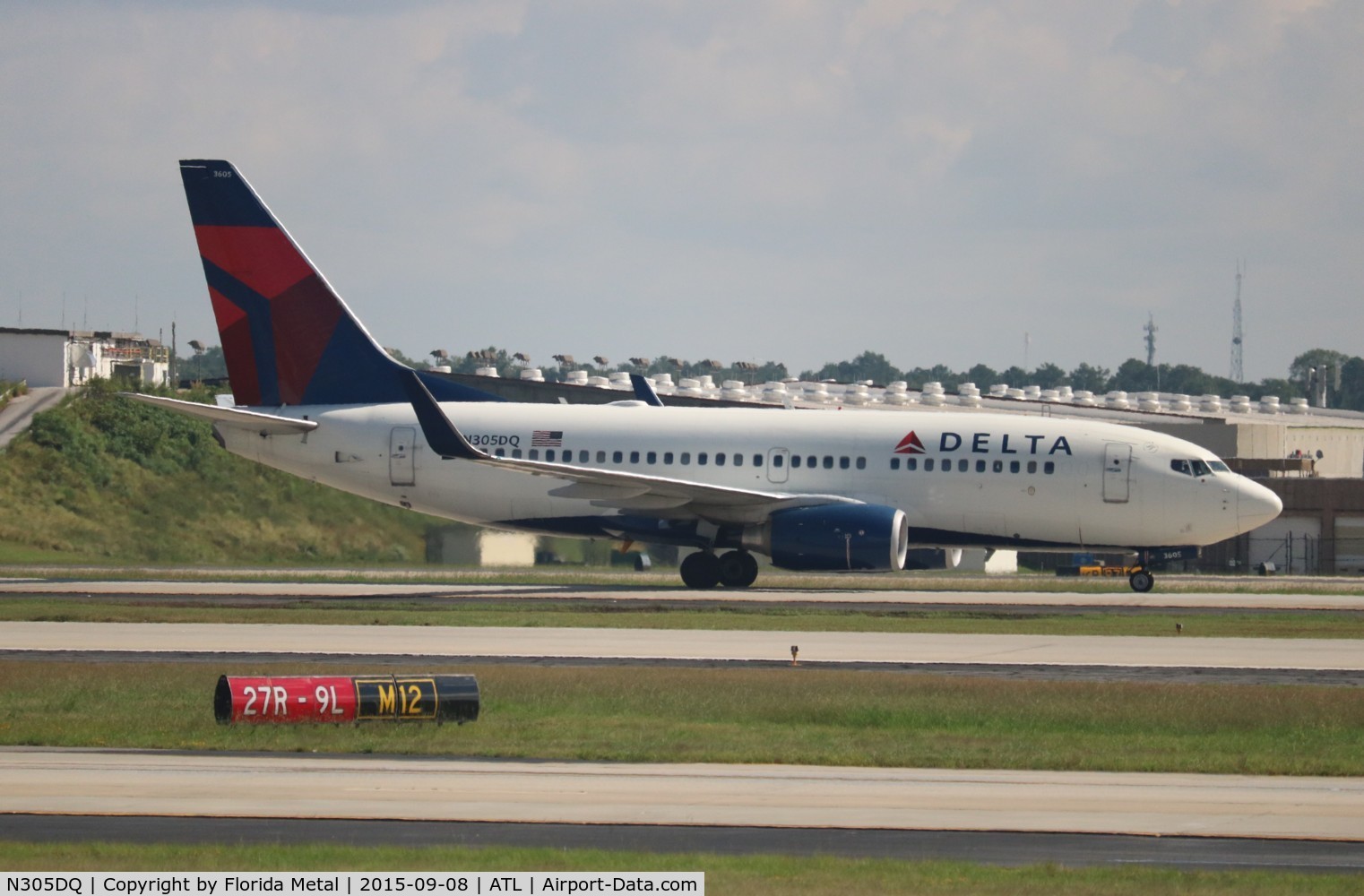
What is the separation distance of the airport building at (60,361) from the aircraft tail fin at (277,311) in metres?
34.3

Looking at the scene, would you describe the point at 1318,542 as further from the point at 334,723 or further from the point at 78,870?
the point at 78,870

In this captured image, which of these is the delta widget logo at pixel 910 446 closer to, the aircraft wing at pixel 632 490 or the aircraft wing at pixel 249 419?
the aircraft wing at pixel 632 490

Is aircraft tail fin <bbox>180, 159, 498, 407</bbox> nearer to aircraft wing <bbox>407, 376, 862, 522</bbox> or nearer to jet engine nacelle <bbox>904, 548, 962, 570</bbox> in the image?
aircraft wing <bbox>407, 376, 862, 522</bbox>

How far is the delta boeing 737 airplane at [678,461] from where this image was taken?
130 ft

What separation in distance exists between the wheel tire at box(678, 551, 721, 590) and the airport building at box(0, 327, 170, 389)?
42.9 meters

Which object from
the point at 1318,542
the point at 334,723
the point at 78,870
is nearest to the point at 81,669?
the point at 334,723

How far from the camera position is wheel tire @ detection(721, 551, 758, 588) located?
41.5 metres

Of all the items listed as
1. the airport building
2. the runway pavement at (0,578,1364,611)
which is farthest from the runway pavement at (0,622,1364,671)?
the airport building

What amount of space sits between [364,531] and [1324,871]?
41.6 m

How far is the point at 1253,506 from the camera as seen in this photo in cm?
3984

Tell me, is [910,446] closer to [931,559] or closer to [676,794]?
[931,559]

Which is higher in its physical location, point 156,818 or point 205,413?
point 205,413

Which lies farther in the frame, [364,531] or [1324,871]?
[364,531]

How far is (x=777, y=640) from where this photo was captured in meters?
28.9
